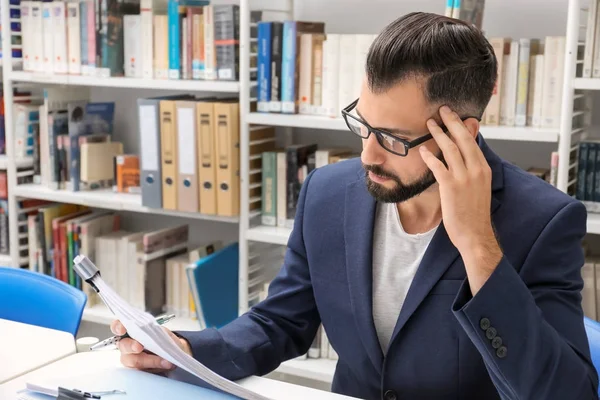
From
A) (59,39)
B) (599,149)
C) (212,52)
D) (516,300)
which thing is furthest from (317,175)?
(59,39)

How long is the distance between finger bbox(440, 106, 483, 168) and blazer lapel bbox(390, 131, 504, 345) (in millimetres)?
188

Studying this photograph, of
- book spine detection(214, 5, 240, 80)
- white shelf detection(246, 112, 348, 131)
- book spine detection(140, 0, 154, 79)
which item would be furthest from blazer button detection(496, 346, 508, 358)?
book spine detection(140, 0, 154, 79)

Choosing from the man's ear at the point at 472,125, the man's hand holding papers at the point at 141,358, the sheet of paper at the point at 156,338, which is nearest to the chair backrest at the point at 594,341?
the man's ear at the point at 472,125

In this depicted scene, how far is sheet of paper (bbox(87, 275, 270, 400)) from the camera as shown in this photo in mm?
1224

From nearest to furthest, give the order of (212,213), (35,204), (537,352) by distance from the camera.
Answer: (537,352), (212,213), (35,204)

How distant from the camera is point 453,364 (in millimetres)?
1395

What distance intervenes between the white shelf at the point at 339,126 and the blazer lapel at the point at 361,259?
3.02 feet

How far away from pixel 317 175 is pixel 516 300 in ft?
1.97

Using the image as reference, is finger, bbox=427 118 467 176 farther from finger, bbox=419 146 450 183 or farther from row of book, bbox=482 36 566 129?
row of book, bbox=482 36 566 129

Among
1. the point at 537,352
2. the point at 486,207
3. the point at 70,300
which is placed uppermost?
the point at 486,207

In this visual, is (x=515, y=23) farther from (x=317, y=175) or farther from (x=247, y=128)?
(x=317, y=175)

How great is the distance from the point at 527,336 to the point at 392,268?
373mm

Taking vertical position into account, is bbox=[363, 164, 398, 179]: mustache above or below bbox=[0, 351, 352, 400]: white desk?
above

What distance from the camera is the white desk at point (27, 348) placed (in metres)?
1.47
